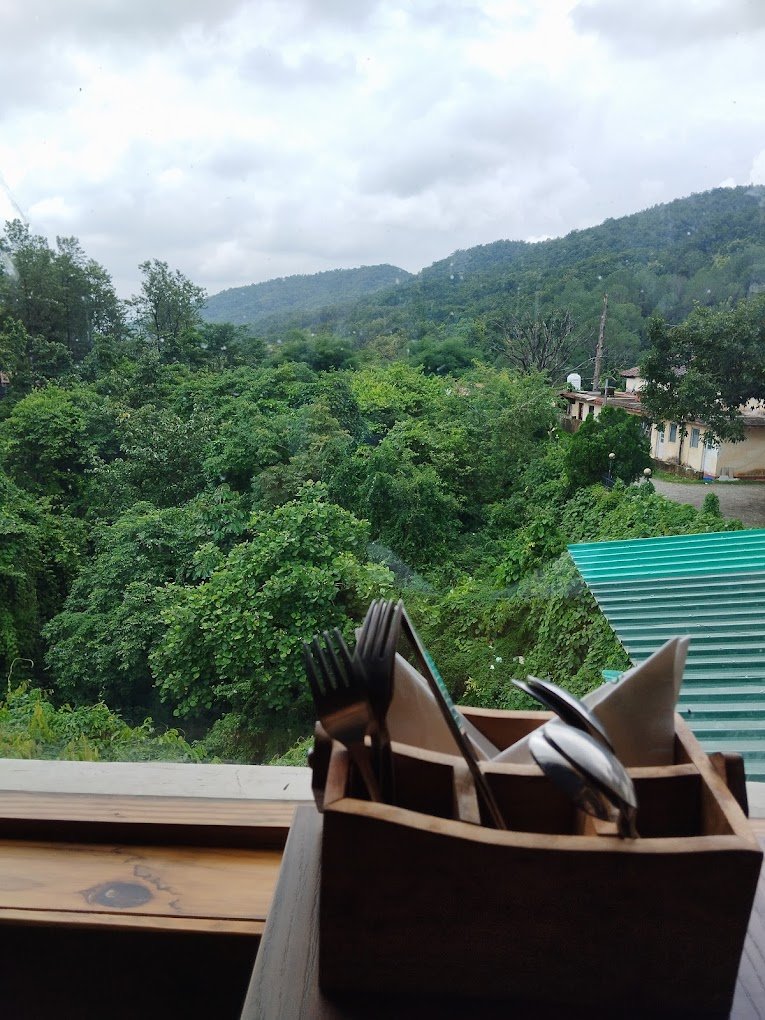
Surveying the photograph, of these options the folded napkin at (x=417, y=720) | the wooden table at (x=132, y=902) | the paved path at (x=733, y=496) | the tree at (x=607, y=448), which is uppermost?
the tree at (x=607, y=448)

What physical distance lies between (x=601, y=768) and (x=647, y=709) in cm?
14

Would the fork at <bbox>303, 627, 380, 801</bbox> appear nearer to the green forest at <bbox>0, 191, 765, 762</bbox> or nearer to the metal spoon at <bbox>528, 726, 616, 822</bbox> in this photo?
the metal spoon at <bbox>528, 726, 616, 822</bbox>

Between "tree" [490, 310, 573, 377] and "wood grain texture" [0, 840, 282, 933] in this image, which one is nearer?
"wood grain texture" [0, 840, 282, 933]

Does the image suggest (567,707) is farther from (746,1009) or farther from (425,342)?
(425,342)

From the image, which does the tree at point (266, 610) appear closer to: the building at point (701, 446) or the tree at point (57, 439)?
the tree at point (57, 439)

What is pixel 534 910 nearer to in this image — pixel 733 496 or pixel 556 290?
pixel 733 496

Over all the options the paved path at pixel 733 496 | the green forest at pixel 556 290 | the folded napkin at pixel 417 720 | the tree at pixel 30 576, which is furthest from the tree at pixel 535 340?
the folded napkin at pixel 417 720

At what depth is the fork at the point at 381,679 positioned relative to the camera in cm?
53

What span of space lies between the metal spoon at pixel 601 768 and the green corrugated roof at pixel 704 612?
556mm

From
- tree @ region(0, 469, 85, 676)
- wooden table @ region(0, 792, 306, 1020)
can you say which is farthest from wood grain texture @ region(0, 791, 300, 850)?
tree @ region(0, 469, 85, 676)

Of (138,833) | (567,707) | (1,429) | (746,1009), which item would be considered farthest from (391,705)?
(1,429)

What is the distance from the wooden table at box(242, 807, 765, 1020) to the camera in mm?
489

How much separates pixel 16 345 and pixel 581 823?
1.25 m

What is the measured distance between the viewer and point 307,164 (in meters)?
1.27
